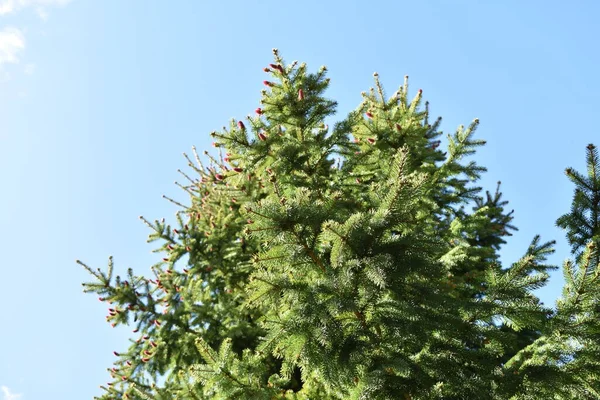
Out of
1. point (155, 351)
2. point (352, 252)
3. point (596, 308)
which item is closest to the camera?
point (596, 308)

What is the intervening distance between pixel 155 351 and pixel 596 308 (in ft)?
20.1

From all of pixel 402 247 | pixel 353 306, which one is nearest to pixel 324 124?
pixel 402 247

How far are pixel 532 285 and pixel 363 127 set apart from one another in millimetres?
4074

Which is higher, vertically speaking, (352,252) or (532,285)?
(352,252)

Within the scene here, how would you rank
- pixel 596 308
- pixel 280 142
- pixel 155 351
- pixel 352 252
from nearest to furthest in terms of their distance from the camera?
1. pixel 596 308
2. pixel 352 252
3. pixel 280 142
4. pixel 155 351

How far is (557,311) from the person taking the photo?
12.5 feet

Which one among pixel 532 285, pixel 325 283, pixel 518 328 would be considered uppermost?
pixel 325 283

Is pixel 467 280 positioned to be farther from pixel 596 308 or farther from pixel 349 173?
pixel 596 308

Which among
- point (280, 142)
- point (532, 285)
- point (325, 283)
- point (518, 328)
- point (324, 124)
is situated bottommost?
point (518, 328)

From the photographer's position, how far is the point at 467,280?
752 centimetres

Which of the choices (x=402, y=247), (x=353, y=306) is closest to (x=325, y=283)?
(x=353, y=306)

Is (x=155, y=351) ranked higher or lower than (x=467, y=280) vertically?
lower

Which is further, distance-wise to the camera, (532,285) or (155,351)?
(155,351)

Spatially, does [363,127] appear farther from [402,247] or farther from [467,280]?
[402,247]
